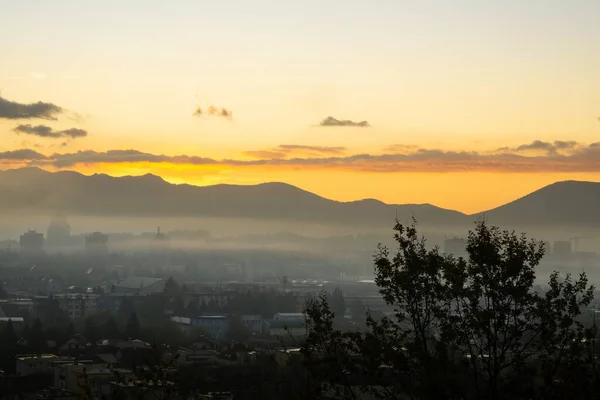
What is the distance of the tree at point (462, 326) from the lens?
475 inches

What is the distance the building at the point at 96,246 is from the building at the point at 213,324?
91582 mm

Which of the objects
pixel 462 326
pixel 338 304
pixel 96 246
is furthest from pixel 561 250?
pixel 462 326

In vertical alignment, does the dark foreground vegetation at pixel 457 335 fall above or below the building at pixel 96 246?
above

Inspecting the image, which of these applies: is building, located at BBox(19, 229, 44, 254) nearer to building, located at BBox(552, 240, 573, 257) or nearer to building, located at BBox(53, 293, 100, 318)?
building, located at BBox(552, 240, 573, 257)

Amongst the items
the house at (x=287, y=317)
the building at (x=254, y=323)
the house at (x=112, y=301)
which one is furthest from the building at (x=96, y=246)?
the building at (x=254, y=323)

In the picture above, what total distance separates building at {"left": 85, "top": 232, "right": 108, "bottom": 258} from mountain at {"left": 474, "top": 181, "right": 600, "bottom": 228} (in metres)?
56.2

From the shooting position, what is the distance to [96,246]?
165 metres

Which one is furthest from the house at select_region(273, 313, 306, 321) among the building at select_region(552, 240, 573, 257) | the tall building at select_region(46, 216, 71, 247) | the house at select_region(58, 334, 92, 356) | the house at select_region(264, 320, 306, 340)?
the tall building at select_region(46, 216, 71, 247)

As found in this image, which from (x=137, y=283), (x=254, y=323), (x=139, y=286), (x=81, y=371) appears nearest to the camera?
(x=81, y=371)

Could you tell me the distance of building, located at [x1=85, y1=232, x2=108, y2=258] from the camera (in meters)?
157

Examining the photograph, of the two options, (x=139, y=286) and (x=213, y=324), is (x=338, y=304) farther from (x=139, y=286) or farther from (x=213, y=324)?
(x=139, y=286)

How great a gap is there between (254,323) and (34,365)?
29.6m

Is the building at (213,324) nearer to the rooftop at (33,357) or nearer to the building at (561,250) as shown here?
the rooftop at (33,357)

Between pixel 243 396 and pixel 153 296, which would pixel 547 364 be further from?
pixel 153 296
